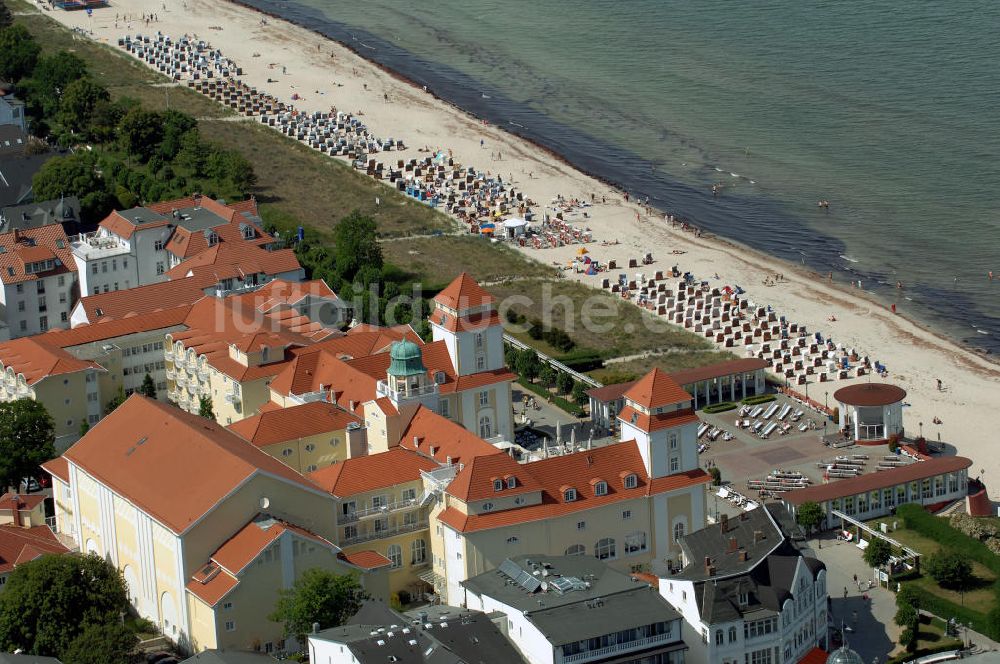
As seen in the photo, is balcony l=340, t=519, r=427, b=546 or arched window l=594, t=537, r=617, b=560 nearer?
balcony l=340, t=519, r=427, b=546

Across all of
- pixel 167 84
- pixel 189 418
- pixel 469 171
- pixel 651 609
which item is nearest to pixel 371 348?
pixel 189 418

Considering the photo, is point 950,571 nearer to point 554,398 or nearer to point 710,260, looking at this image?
point 554,398

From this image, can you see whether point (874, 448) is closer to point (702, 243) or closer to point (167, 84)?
point (702, 243)

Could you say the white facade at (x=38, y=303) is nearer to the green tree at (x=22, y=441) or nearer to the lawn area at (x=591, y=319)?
the green tree at (x=22, y=441)

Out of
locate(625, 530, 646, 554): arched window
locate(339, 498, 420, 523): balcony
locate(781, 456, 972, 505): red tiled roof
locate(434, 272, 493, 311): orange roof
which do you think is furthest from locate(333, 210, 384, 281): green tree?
locate(625, 530, 646, 554): arched window

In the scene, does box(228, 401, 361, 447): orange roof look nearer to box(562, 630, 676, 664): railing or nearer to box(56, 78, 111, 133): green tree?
box(562, 630, 676, 664): railing

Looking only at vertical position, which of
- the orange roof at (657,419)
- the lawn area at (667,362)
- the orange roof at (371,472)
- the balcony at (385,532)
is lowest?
the lawn area at (667,362)

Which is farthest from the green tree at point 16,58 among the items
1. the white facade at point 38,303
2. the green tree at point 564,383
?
the green tree at point 564,383
